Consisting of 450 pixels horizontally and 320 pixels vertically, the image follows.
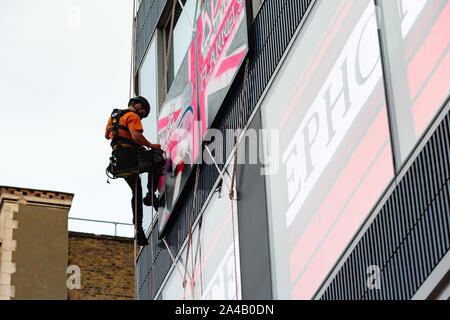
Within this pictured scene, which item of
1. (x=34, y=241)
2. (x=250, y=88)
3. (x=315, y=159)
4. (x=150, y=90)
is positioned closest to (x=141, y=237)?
(x=150, y=90)

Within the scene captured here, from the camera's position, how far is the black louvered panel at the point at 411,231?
9.58m

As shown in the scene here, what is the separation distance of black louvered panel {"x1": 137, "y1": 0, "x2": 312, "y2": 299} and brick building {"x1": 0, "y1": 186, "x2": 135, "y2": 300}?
19516 millimetres

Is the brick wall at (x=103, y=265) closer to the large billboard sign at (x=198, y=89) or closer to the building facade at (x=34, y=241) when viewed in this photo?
the building facade at (x=34, y=241)

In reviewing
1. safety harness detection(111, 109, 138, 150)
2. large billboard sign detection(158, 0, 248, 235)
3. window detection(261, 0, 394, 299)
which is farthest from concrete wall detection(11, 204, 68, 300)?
window detection(261, 0, 394, 299)

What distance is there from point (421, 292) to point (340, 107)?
259 cm

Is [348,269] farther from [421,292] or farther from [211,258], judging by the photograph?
[211,258]

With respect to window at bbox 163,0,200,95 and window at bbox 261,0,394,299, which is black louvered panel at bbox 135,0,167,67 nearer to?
window at bbox 163,0,200,95

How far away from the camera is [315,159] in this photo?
39.7 ft

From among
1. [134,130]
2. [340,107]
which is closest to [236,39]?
[134,130]

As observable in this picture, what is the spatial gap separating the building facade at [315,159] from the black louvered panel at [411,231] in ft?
0.05

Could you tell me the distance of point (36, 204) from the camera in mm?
Answer: 38625

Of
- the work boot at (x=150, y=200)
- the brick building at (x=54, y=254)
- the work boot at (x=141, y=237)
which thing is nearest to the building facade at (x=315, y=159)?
the work boot at (x=150, y=200)

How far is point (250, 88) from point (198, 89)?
231 cm

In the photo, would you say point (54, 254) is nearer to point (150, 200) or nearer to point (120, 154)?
point (150, 200)
